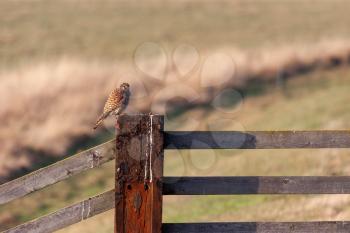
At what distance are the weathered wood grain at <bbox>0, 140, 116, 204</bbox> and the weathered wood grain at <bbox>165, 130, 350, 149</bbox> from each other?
56cm

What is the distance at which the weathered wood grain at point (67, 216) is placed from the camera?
6.23 m

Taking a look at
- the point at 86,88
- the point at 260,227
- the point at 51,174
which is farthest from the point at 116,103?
the point at 86,88

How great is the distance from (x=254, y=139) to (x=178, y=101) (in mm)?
15182

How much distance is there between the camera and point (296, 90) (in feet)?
79.7

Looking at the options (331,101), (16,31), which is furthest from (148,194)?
(16,31)

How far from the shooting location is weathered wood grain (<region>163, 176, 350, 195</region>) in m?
6.41

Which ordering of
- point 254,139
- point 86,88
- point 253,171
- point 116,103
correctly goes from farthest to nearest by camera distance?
point 86,88, point 253,171, point 116,103, point 254,139

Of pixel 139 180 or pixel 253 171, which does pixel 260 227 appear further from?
pixel 253 171

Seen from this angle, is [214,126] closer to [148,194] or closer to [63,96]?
[63,96]

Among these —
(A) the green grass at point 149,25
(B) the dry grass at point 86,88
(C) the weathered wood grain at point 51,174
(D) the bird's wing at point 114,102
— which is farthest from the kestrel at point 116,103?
(A) the green grass at point 149,25

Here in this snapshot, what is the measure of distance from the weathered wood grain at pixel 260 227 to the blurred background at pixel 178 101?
3435 millimetres

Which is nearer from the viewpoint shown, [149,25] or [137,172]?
[137,172]

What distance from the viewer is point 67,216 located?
624 cm

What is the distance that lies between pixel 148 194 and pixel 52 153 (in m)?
10.3
